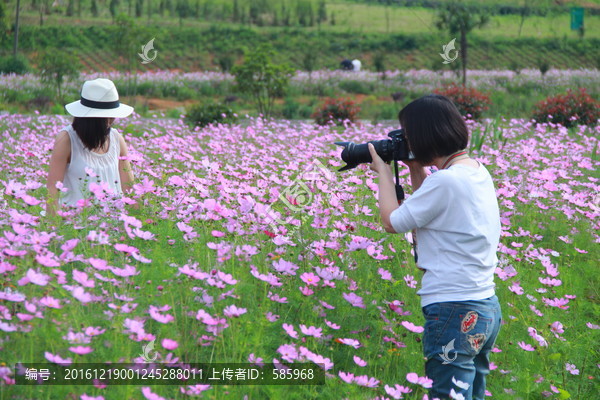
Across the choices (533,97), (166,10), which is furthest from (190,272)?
(166,10)

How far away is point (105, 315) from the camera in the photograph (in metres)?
2.12

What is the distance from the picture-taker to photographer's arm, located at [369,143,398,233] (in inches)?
89.6

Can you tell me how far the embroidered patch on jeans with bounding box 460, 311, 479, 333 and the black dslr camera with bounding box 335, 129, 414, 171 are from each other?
1.92 feet

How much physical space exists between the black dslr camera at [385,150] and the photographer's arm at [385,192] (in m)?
0.04

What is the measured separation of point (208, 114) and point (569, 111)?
5.87 meters

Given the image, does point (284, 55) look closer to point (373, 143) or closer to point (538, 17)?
point (538, 17)

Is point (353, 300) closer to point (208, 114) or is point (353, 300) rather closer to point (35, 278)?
point (35, 278)

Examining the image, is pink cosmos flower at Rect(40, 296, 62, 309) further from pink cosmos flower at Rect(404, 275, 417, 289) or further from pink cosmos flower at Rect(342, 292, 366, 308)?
pink cosmos flower at Rect(404, 275, 417, 289)

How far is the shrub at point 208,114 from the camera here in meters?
10.5

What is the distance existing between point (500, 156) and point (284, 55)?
2813 cm

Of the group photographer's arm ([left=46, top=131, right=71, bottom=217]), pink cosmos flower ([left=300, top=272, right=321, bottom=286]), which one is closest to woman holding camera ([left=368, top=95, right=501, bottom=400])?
pink cosmos flower ([left=300, top=272, right=321, bottom=286])

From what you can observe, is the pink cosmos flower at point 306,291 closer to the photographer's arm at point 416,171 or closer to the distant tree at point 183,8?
the photographer's arm at point 416,171

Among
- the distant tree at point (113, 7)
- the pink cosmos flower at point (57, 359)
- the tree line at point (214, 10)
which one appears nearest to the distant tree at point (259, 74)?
the pink cosmos flower at point (57, 359)

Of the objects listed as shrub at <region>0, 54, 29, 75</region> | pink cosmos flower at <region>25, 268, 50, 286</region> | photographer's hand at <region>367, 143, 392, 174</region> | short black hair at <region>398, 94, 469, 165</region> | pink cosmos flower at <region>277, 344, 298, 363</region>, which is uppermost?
short black hair at <region>398, 94, 469, 165</region>
